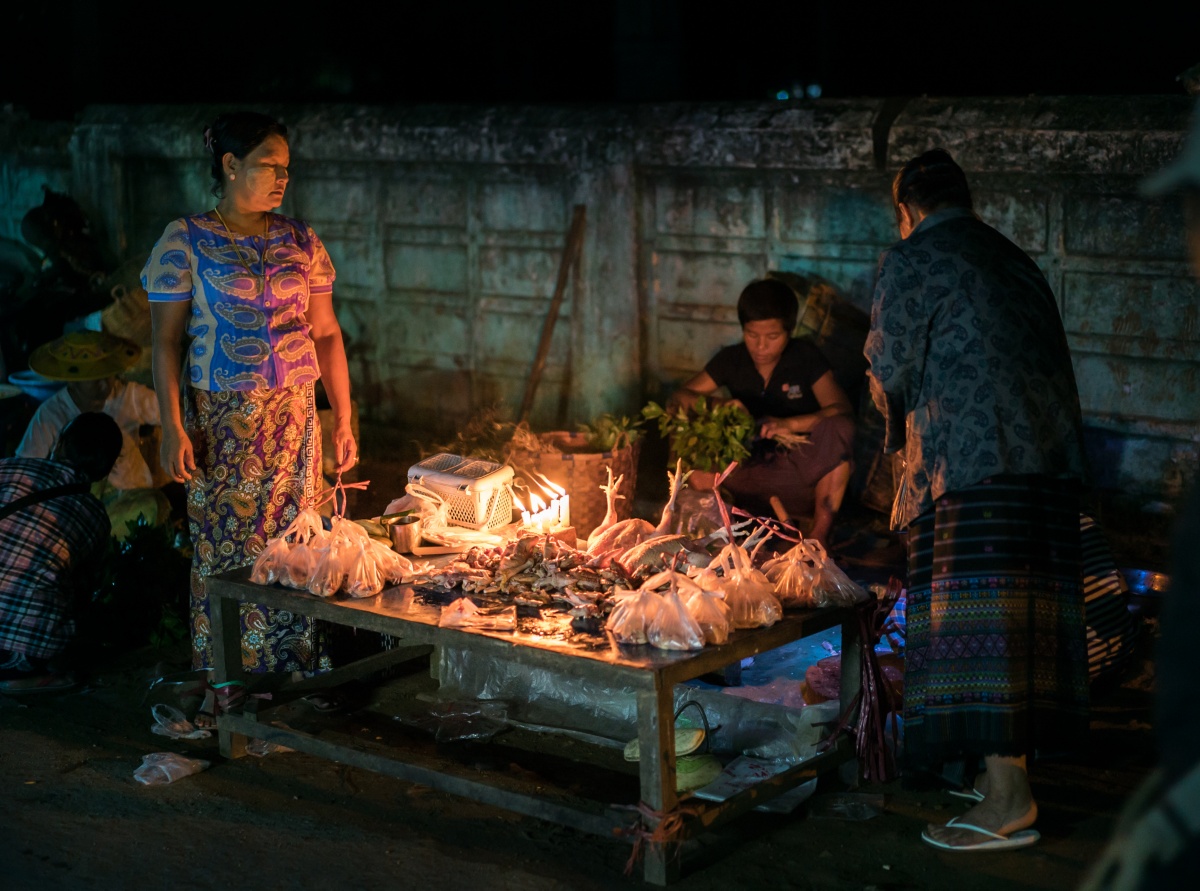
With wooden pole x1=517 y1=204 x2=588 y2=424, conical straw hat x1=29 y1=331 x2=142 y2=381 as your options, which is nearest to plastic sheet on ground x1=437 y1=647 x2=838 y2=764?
conical straw hat x1=29 y1=331 x2=142 y2=381

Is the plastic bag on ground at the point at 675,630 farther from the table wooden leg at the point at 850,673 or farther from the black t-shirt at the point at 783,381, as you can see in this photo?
the black t-shirt at the point at 783,381

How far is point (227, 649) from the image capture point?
202 inches

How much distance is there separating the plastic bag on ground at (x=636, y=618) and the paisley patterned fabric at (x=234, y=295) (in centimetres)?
188

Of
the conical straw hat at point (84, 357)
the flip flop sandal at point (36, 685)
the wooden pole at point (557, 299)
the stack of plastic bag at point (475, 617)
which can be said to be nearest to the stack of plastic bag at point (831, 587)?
the stack of plastic bag at point (475, 617)

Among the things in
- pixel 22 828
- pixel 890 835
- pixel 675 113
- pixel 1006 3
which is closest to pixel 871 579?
pixel 890 835

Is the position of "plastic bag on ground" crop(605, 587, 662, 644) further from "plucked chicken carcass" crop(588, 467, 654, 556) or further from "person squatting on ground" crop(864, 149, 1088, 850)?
"person squatting on ground" crop(864, 149, 1088, 850)

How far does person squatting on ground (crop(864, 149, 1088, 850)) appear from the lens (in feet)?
14.0

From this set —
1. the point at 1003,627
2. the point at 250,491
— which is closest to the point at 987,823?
the point at 1003,627

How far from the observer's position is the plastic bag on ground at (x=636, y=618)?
163 inches

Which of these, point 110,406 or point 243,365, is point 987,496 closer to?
point 243,365

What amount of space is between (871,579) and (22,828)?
3711mm

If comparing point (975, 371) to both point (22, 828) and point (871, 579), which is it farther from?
point (22, 828)

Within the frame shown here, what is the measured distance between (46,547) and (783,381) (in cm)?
348

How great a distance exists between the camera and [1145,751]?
5008 millimetres
